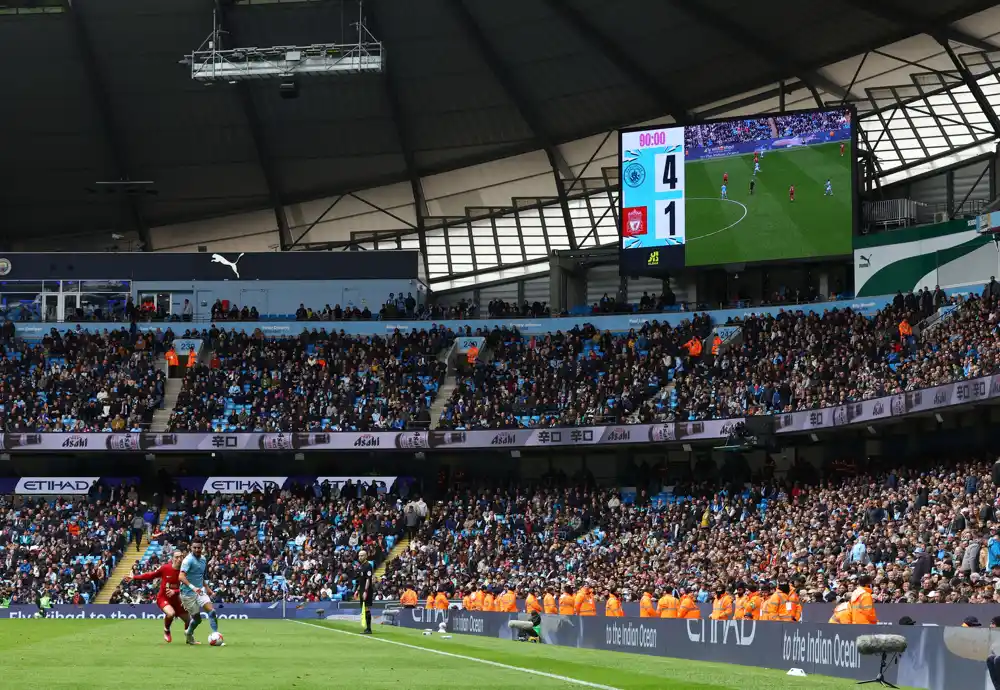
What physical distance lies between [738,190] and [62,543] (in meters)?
Answer: 30.3

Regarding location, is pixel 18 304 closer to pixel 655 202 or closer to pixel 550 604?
pixel 655 202

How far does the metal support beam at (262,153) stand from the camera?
56.9 metres

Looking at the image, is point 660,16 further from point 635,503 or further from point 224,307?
point 224,307

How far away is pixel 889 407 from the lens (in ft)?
145

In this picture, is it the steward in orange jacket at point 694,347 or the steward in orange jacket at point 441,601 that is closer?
the steward in orange jacket at point 441,601

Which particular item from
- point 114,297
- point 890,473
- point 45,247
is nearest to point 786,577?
point 890,473

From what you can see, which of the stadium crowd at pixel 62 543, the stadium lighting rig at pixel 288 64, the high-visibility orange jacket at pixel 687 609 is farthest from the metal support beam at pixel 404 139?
the high-visibility orange jacket at pixel 687 609

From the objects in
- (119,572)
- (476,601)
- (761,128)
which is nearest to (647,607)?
(476,601)

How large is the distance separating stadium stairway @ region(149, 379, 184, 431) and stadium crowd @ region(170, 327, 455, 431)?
2.90ft

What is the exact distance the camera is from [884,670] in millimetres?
17922

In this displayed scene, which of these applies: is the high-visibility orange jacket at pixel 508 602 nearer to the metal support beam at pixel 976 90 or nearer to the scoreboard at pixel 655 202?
the scoreboard at pixel 655 202

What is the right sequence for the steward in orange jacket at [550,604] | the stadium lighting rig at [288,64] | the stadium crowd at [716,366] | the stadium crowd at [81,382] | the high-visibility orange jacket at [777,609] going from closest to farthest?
the high-visibility orange jacket at [777,609] → the steward in orange jacket at [550,604] → the stadium crowd at [716,366] → the stadium lighting rig at [288,64] → the stadium crowd at [81,382]

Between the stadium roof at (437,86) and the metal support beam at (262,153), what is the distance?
0.29 feet

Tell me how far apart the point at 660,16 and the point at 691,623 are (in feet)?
118
